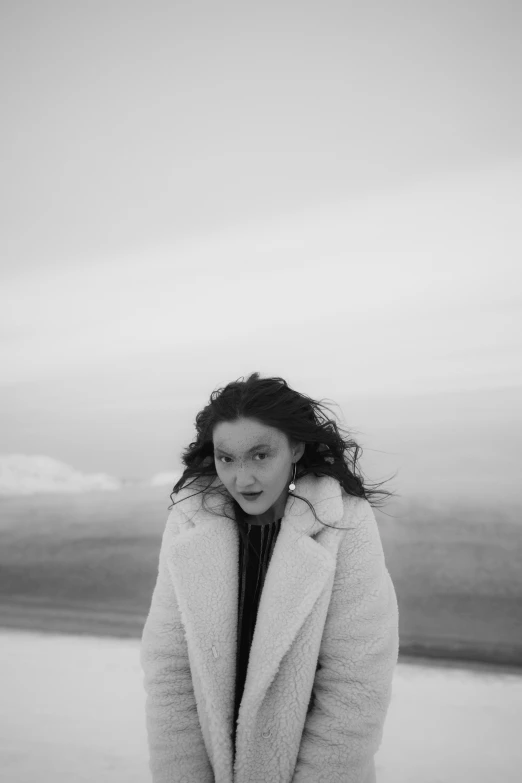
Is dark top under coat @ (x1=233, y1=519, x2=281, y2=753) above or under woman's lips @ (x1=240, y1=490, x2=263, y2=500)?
under

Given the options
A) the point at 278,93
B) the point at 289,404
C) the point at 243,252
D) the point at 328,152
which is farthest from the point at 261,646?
the point at 278,93

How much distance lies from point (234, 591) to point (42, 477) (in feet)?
4.92

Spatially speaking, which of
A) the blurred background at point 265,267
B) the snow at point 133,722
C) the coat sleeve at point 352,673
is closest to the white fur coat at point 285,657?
the coat sleeve at point 352,673

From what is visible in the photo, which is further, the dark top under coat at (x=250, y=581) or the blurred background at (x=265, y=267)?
the blurred background at (x=265, y=267)

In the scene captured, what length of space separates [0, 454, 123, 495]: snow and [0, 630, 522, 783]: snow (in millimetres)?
615

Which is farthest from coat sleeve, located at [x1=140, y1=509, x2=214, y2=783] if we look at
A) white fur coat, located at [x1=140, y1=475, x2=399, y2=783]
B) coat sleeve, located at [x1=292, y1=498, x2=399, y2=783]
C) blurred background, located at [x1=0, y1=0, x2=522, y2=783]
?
blurred background, located at [x1=0, y1=0, x2=522, y2=783]

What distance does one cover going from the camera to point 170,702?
→ 0.87 meters

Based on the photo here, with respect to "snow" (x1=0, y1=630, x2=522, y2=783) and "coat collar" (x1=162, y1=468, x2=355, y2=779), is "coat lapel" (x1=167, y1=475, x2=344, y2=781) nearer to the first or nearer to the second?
"coat collar" (x1=162, y1=468, x2=355, y2=779)

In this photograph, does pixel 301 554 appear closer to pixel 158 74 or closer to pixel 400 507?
pixel 400 507

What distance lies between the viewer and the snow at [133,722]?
120 centimetres

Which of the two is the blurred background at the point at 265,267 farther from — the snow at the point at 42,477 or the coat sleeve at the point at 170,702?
the coat sleeve at the point at 170,702

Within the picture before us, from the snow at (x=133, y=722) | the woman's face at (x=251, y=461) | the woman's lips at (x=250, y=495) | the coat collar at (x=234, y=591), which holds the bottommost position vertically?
the snow at (x=133, y=722)

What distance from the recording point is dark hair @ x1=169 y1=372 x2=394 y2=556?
0.91 meters

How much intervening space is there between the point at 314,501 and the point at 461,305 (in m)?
1.08
